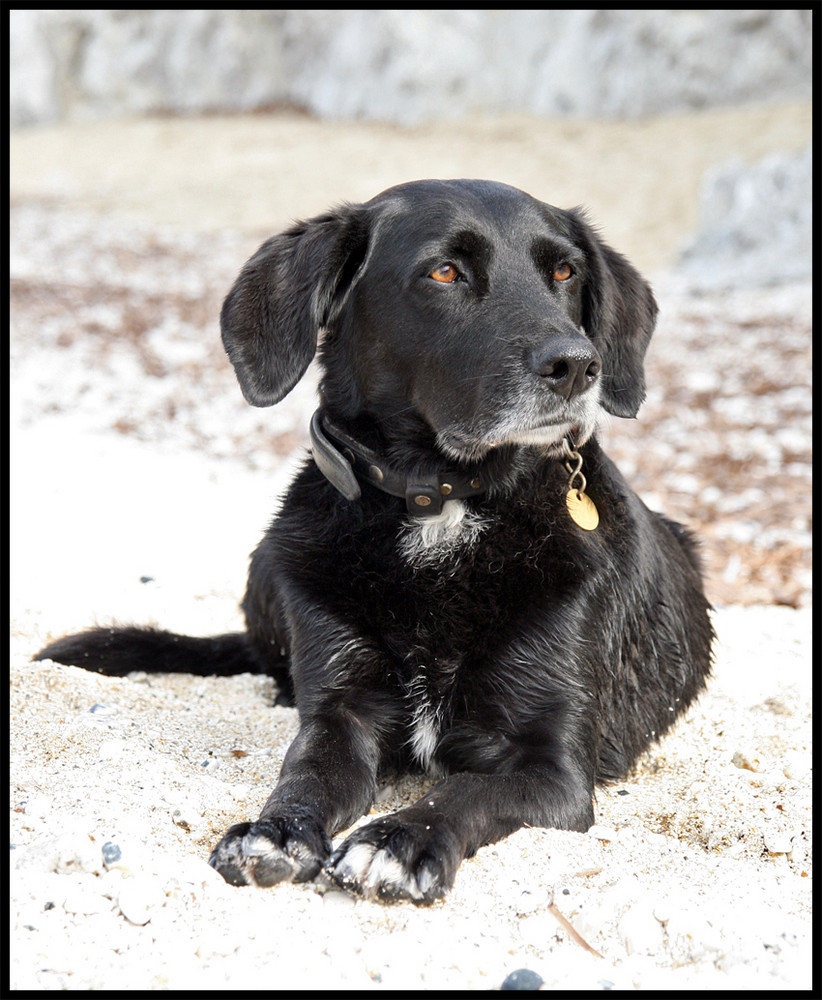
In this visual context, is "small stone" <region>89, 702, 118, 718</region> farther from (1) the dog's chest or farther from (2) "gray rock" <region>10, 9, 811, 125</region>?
(2) "gray rock" <region>10, 9, 811, 125</region>

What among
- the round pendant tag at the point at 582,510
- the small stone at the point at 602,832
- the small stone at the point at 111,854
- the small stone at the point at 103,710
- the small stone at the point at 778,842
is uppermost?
the round pendant tag at the point at 582,510

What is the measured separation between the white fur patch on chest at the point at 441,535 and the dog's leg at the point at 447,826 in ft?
2.17

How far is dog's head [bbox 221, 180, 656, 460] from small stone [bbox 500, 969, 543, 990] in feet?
4.51

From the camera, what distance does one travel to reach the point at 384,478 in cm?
310

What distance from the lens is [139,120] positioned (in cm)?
3631

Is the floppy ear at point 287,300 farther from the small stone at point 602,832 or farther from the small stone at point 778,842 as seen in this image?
the small stone at point 778,842

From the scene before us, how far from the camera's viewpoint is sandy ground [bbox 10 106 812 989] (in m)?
2.08

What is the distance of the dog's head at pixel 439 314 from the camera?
2828mm

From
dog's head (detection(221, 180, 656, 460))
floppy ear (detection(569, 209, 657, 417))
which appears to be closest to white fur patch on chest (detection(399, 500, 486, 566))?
dog's head (detection(221, 180, 656, 460))

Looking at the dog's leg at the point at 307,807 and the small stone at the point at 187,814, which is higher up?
the dog's leg at the point at 307,807

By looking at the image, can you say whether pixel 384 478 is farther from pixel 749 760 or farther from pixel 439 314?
pixel 749 760

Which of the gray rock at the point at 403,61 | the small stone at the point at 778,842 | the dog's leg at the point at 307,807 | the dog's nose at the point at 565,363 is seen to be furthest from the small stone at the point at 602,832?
the gray rock at the point at 403,61

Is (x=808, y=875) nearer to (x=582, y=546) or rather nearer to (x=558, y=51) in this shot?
(x=582, y=546)

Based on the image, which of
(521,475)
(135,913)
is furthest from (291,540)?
(135,913)
